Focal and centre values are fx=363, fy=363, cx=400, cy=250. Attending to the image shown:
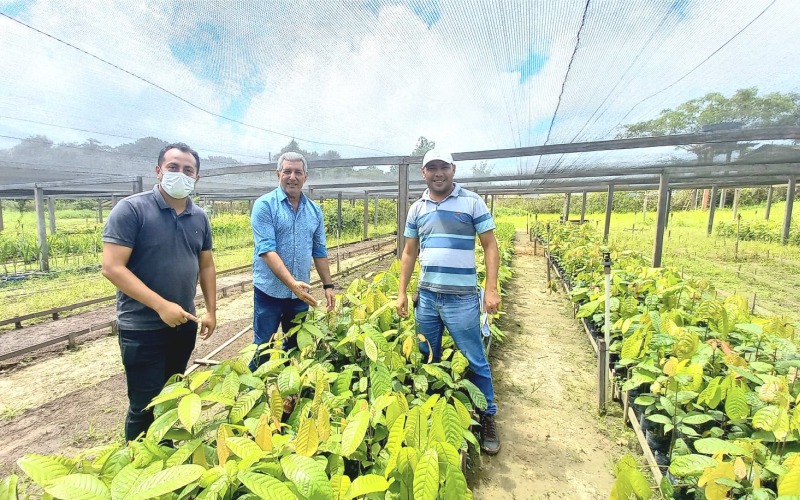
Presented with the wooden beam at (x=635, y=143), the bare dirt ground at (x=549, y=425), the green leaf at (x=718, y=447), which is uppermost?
the wooden beam at (x=635, y=143)

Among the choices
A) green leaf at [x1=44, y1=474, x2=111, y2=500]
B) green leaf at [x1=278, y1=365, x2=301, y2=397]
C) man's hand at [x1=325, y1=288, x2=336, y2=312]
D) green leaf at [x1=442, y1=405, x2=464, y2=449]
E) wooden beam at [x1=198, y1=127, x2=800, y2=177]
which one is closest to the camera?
green leaf at [x1=44, y1=474, x2=111, y2=500]

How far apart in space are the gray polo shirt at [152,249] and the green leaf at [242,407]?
32.9 inches

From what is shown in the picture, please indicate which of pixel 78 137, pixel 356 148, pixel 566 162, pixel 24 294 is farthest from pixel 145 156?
pixel 566 162

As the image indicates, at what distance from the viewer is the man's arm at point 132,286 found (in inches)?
64.4

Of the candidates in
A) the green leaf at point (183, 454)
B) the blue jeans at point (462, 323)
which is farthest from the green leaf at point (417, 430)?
the blue jeans at point (462, 323)

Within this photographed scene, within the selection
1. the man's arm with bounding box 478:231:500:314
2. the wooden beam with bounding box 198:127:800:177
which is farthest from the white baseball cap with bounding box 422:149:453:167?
the wooden beam with bounding box 198:127:800:177

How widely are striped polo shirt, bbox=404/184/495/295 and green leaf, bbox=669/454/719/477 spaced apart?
1.22 metres

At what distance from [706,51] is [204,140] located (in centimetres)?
864

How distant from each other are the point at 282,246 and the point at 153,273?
0.76 metres

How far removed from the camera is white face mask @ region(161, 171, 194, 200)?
1.85m

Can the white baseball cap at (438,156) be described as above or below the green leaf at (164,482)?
above

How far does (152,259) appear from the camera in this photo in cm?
181

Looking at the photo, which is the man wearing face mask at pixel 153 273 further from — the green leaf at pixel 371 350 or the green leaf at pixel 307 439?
the green leaf at pixel 307 439

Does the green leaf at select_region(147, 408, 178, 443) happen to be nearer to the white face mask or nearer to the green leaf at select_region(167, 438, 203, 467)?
the green leaf at select_region(167, 438, 203, 467)
